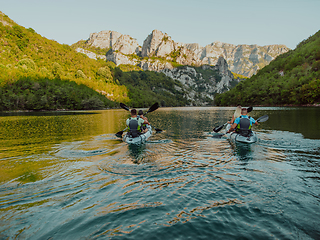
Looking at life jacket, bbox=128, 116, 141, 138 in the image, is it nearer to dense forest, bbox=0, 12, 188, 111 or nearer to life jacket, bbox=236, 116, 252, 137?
life jacket, bbox=236, 116, 252, 137

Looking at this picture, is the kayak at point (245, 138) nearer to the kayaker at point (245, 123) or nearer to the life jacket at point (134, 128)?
the kayaker at point (245, 123)

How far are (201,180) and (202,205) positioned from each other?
1.83 m

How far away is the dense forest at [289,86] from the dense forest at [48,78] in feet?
241

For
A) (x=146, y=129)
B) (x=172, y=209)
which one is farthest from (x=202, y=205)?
(x=146, y=129)

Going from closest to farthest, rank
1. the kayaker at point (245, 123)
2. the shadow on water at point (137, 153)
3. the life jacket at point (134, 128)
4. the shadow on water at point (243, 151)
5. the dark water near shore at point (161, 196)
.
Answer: the dark water near shore at point (161, 196), the shadow on water at point (137, 153), the shadow on water at point (243, 151), the kayaker at point (245, 123), the life jacket at point (134, 128)

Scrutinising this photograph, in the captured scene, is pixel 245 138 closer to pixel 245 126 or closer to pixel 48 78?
pixel 245 126

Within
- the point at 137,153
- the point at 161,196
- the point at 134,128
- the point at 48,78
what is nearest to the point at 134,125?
the point at 134,128

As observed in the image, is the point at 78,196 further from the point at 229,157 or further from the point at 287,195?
the point at 229,157

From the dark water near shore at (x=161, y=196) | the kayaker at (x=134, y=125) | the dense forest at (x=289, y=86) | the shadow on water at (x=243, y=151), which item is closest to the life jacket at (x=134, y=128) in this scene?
the kayaker at (x=134, y=125)

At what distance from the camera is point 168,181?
7074 mm

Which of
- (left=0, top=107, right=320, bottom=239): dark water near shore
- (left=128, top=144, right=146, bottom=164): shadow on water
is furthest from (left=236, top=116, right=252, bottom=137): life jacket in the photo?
(left=128, top=144, right=146, bottom=164): shadow on water

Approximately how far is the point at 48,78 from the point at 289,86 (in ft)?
411

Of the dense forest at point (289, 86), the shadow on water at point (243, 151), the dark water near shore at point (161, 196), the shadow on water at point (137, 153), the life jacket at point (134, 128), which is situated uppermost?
the dense forest at point (289, 86)

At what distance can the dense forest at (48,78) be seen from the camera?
87625 millimetres
